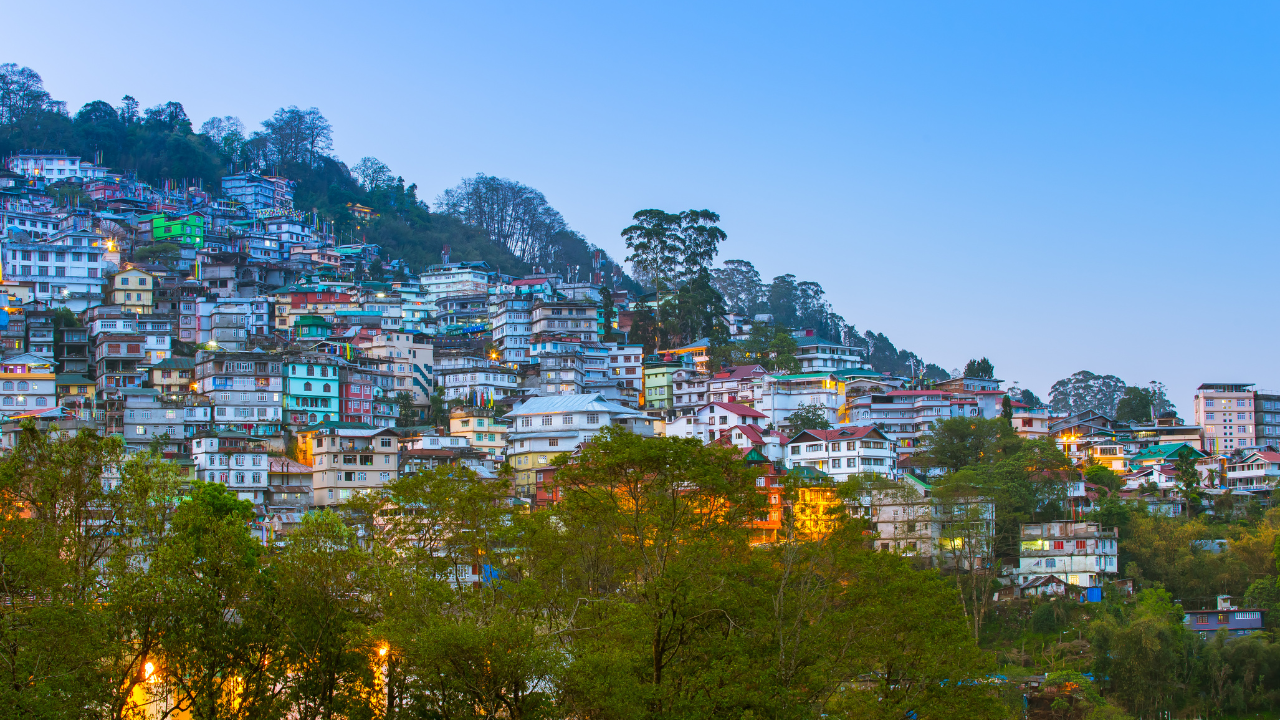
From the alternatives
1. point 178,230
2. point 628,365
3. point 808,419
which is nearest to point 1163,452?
point 808,419

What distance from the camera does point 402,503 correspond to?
23906 millimetres

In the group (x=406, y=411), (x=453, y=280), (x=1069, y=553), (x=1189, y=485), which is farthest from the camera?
(x=453, y=280)

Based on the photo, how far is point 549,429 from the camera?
52562 mm

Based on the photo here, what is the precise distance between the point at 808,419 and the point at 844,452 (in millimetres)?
6393

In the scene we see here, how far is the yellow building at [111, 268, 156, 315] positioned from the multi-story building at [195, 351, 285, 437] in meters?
12.3

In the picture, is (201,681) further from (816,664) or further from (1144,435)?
(1144,435)

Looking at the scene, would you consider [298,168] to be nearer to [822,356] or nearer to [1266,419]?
[822,356]

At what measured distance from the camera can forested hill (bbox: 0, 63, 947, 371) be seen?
309 feet

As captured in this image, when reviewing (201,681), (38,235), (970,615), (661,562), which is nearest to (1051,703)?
(970,615)

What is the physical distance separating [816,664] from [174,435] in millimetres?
36772

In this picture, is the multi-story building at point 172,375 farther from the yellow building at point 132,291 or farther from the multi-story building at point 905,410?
the multi-story building at point 905,410

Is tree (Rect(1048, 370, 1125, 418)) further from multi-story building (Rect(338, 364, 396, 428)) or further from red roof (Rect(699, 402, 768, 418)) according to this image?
multi-story building (Rect(338, 364, 396, 428))

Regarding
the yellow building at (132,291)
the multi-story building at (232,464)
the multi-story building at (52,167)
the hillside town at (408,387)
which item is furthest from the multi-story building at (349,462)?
the multi-story building at (52,167)

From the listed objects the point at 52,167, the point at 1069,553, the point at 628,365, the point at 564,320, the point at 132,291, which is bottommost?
the point at 1069,553
